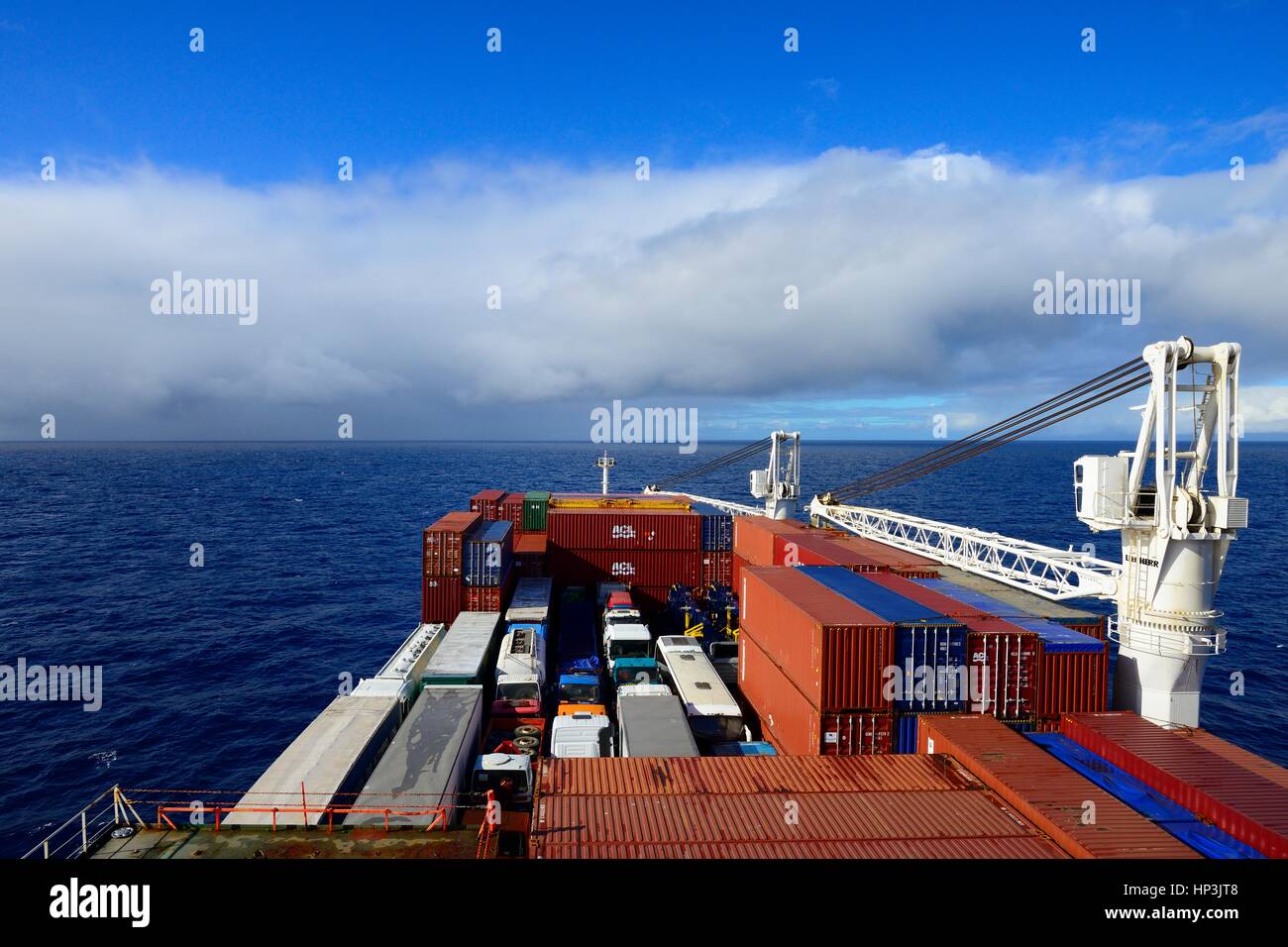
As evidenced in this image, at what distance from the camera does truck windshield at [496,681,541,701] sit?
1119 inches

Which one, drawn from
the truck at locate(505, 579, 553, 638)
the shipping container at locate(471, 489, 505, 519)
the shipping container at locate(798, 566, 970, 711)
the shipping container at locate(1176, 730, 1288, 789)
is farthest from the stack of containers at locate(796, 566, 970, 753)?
the shipping container at locate(471, 489, 505, 519)

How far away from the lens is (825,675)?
2145cm

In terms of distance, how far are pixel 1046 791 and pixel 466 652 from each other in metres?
23.8

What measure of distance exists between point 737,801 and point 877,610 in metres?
9.42

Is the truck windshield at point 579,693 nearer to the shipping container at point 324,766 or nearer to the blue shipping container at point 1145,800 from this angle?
the shipping container at point 324,766

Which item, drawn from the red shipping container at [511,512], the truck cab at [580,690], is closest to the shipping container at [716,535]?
the red shipping container at [511,512]

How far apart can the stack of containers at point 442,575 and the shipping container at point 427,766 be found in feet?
39.9

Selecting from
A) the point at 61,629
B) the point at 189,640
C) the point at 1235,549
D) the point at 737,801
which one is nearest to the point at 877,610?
the point at 737,801

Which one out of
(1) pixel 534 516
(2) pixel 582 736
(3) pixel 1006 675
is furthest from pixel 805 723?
(1) pixel 534 516

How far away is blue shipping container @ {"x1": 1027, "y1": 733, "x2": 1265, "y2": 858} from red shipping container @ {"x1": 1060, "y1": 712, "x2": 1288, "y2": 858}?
217mm

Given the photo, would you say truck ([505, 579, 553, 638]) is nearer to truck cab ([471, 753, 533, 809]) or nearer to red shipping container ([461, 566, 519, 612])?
red shipping container ([461, 566, 519, 612])

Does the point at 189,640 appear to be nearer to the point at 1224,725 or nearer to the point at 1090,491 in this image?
the point at 1090,491

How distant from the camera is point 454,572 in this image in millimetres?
A: 39500
